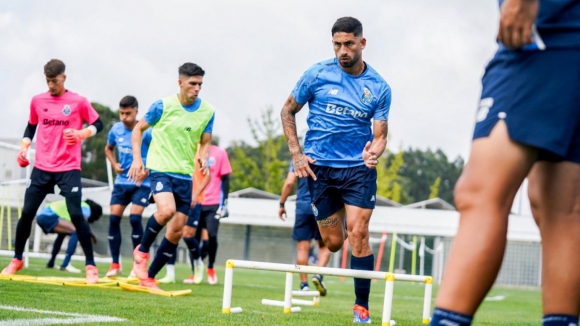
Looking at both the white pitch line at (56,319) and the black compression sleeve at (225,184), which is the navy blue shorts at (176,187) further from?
the black compression sleeve at (225,184)

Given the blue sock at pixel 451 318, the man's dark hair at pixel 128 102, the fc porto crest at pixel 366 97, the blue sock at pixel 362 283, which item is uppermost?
the man's dark hair at pixel 128 102

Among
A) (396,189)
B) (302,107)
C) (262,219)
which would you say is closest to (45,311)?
(302,107)

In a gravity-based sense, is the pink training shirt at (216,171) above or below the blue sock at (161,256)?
above

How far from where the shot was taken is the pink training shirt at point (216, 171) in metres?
14.2

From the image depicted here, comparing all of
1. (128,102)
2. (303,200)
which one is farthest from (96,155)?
(303,200)

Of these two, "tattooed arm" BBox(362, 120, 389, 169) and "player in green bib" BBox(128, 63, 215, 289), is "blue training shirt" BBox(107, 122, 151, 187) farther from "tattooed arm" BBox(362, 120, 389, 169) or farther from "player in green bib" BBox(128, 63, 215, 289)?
"tattooed arm" BBox(362, 120, 389, 169)

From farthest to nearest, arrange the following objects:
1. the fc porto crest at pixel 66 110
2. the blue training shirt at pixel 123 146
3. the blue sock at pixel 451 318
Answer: the blue training shirt at pixel 123 146
the fc porto crest at pixel 66 110
the blue sock at pixel 451 318

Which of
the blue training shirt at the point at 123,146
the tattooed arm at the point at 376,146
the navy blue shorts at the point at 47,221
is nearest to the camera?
the tattooed arm at the point at 376,146

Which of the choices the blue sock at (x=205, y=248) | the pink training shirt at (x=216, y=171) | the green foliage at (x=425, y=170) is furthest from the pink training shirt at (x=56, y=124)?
the green foliage at (x=425, y=170)

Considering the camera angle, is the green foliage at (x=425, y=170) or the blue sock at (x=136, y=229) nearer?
the blue sock at (x=136, y=229)

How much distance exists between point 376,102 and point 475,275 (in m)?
4.46

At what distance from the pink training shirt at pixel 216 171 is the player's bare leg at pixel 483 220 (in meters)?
11.4

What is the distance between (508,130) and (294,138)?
440 cm

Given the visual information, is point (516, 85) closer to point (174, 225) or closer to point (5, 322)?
point (5, 322)
